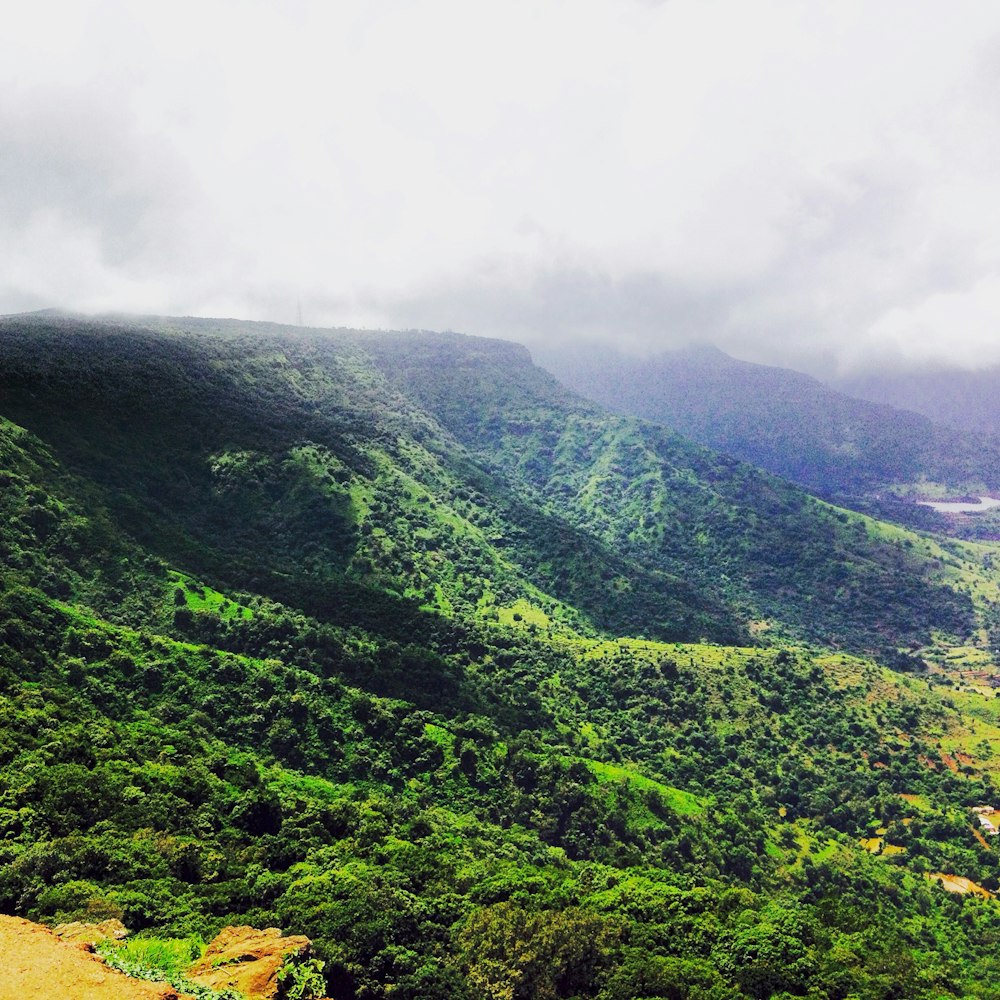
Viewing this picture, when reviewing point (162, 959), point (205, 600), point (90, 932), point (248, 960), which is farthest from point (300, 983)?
point (205, 600)

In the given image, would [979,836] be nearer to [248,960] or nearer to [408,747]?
[408,747]

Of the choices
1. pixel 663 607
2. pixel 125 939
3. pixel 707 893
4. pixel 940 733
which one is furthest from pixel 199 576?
pixel 940 733

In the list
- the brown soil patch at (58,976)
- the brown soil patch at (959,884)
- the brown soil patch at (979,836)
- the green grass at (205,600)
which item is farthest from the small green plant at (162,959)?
the brown soil patch at (979,836)

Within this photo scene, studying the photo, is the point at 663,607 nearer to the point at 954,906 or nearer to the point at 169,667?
the point at 954,906

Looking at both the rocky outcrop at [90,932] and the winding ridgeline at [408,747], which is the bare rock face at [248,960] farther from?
the rocky outcrop at [90,932]

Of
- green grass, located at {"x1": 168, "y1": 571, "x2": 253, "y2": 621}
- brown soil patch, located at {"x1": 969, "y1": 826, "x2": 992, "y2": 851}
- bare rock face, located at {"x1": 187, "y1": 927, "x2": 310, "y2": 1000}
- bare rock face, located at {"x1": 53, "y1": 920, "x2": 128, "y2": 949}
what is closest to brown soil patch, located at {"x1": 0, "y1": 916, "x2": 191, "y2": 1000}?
bare rock face, located at {"x1": 53, "y1": 920, "x2": 128, "y2": 949}

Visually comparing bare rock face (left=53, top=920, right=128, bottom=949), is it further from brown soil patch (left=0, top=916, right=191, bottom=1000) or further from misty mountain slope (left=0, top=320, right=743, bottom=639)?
misty mountain slope (left=0, top=320, right=743, bottom=639)
